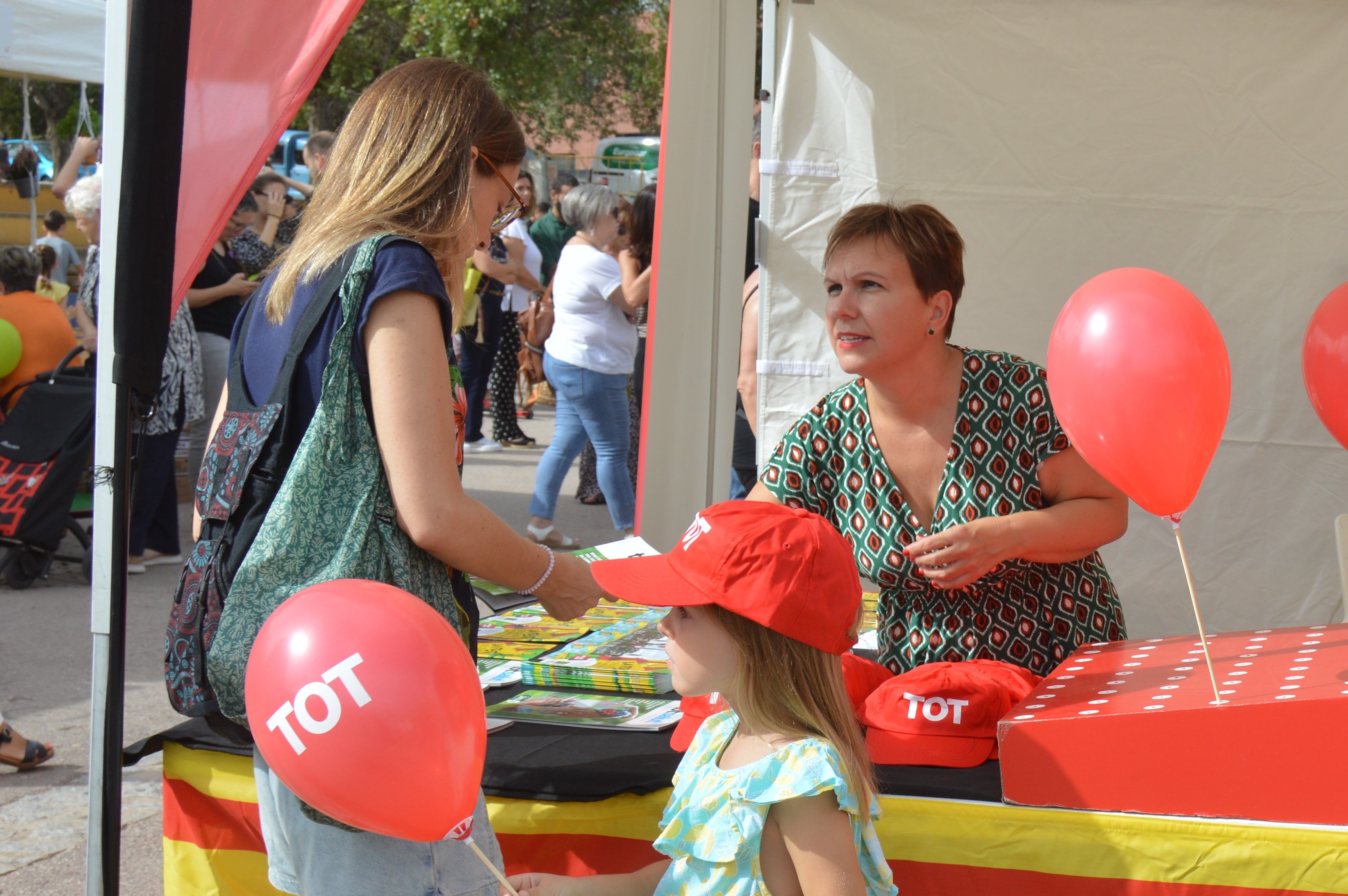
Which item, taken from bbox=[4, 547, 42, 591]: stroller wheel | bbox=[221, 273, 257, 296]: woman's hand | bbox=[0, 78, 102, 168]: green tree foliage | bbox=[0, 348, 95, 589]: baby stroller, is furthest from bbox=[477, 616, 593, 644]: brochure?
bbox=[0, 78, 102, 168]: green tree foliage

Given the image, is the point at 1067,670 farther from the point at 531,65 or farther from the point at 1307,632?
the point at 531,65

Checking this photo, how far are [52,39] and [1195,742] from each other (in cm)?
829

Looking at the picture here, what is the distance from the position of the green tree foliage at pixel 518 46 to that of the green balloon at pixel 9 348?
14.2 meters

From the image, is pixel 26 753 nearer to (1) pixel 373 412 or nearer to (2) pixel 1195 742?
(1) pixel 373 412

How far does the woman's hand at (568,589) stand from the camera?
1.72m

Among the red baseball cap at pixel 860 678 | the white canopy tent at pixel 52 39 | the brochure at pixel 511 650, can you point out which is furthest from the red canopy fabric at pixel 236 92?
the white canopy tent at pixel 52 39

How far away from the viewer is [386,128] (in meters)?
1.59

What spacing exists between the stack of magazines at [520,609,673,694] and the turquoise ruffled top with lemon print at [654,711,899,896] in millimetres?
Answer: 776

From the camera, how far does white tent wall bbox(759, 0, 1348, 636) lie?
11.3 ft

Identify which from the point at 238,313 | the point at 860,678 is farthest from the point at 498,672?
the point at 238,313

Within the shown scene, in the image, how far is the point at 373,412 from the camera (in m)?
1.50

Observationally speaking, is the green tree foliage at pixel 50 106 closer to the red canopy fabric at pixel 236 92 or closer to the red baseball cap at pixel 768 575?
the red canopy fabric at pixel 236 92

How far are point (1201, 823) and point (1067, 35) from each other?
8.31 ft

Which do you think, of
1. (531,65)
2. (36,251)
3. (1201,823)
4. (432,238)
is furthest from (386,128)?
(531,65)
